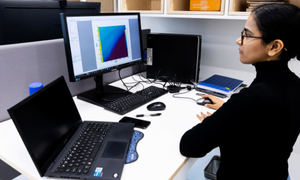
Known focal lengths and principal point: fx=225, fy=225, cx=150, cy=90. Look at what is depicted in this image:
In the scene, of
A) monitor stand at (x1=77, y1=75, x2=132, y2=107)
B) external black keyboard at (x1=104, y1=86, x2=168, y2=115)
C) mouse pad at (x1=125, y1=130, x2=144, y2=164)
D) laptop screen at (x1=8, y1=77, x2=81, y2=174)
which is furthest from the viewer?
monitor stand at (x1=77, y1=75, x2=132, y2=107)

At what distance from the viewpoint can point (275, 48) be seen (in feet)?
2.45

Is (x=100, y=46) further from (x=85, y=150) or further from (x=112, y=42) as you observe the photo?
(x=85, y=150)

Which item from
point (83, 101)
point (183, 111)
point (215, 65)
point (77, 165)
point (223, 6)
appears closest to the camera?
Answer: point (77, 165)

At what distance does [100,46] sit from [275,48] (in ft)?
2.65

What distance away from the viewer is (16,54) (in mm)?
997

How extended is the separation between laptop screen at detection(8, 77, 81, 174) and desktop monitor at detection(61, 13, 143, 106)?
0.23 metres

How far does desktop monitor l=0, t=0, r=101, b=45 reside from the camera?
1015mm

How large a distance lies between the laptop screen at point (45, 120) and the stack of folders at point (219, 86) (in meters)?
0.82

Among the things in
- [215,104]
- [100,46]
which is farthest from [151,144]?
[100,46]

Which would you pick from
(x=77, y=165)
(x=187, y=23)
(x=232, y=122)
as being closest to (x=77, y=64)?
(x=77, y=165)

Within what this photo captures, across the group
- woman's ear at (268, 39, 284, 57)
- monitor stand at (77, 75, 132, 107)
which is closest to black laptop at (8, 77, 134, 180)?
monitor stand at (77, 75, 132, 107)

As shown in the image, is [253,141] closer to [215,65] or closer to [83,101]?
[83,101]

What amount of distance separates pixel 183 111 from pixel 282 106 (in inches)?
19.8

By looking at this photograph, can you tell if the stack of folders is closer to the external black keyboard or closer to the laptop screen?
the external black keyboard
